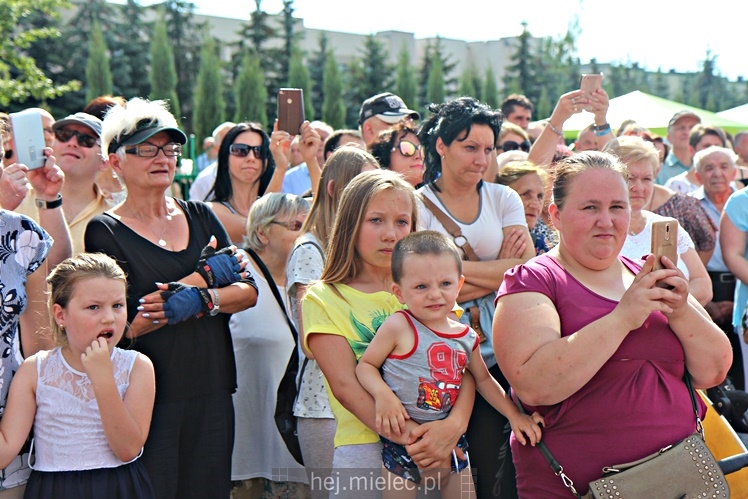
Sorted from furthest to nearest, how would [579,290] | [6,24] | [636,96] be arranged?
[6,24], [636,96], [579,290]

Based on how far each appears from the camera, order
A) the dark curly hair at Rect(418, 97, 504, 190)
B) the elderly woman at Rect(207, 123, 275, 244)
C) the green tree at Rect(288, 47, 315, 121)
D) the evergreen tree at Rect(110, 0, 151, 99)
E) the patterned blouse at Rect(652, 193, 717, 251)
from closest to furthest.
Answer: the dark curly hair at Rect(418, 97, 504, 190) < the elderly woman at Rect(207, 123, 275, 244) < the patterned blouse at Rect(652, 193, 717, 251) < the green tree at Rect(288, 47, 315, 121) < the evergreen tree at Rect(110, 0, 151, 99)

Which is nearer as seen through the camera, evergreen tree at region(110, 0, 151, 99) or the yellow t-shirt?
the yellow t-shirt

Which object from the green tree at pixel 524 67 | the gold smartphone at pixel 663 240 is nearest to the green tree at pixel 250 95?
the green tree at pixel 524 67

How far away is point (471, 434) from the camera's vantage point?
3.68m

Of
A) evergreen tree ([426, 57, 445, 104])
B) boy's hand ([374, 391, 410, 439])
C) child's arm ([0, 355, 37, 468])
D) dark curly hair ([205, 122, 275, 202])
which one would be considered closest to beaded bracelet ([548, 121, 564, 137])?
dark curly hair ([205, 122, 275, 202])

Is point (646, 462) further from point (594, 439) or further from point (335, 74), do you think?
point (335, 74)

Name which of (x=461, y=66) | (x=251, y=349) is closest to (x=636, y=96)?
(x=251, y=349)

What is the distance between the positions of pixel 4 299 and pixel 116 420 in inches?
24.4

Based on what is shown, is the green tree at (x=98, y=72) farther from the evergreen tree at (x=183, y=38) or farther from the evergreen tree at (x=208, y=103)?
the evergreen tree at (x=183, y=38)

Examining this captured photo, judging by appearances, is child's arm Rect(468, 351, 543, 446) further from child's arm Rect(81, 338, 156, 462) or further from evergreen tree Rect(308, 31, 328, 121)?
evergreen tree Rect(308, 31, 328, 121)

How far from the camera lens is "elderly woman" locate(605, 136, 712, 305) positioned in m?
4.58

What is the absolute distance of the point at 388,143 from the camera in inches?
207

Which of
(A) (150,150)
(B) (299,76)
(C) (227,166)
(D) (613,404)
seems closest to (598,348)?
(D) (613,404)

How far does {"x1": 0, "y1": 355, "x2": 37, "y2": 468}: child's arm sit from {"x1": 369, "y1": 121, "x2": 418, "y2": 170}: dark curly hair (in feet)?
9.03
